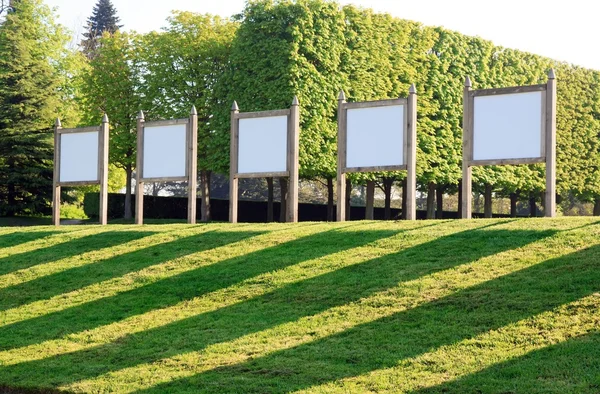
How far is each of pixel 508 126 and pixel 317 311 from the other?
22.4 ft

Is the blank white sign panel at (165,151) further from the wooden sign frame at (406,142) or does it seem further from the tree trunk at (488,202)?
the tree trunk at (488,202)

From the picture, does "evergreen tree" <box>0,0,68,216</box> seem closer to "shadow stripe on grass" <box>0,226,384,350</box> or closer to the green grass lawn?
the green grass lawn

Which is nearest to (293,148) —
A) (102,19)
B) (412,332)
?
(412,332)

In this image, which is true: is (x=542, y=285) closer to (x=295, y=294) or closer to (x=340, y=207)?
(x=295, y=294)

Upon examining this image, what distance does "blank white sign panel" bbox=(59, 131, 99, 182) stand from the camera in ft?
86.9

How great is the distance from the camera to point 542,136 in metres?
20.2

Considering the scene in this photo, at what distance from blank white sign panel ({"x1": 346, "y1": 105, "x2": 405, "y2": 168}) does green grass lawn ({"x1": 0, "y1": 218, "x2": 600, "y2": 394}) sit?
1627 mm

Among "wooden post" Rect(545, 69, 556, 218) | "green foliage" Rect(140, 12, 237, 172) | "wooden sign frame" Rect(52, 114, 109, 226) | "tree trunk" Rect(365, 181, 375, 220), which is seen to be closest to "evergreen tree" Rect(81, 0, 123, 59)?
"green foliage" Rect(140, 12, 237, 172)

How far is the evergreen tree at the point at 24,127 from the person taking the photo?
40938mm

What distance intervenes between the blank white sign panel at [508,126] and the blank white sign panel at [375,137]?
1752 millimetres

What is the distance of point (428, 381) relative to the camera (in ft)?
41.9

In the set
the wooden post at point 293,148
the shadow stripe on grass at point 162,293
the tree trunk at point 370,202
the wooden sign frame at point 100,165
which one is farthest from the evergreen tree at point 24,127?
the shadow stripe on grass at point 162,293

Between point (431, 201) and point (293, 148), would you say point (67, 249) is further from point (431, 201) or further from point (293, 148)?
point (431, 201)

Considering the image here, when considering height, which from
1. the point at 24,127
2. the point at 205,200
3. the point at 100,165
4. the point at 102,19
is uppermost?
the point at 102,19
